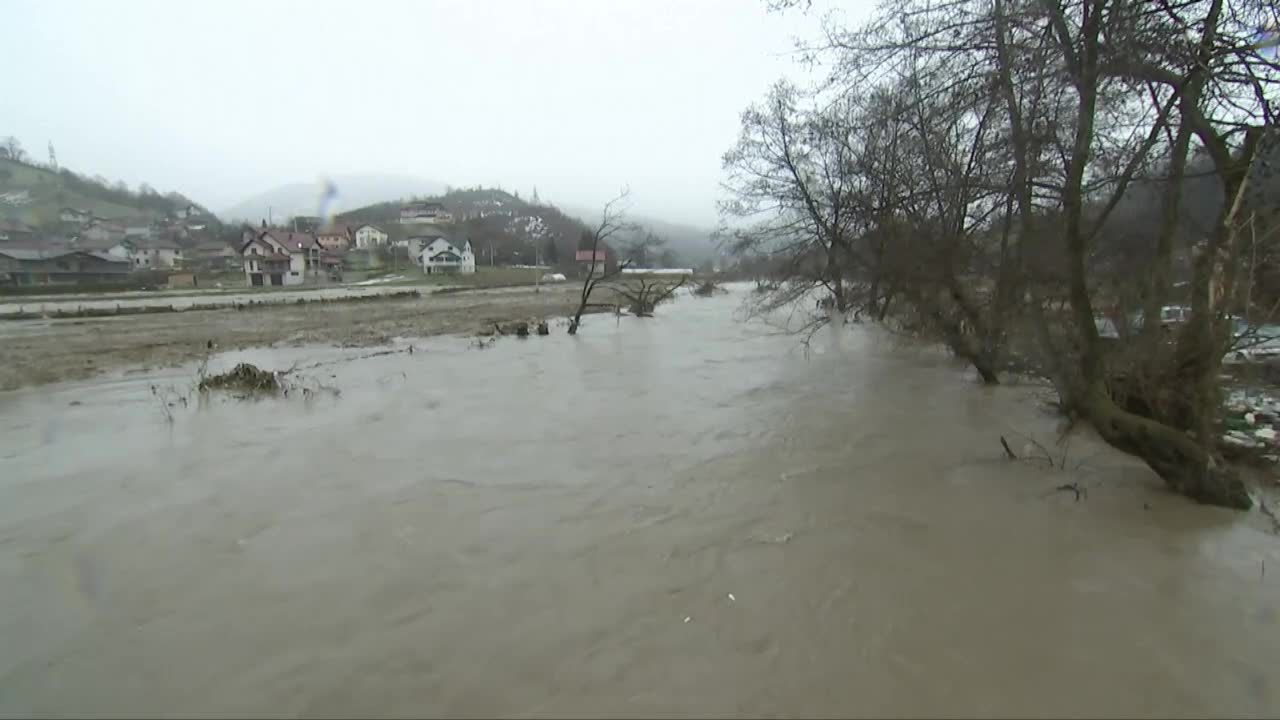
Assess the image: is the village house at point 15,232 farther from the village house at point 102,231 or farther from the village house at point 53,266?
the village house at point 53,266

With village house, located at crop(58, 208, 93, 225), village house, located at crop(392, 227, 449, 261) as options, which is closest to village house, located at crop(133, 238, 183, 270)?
village house, located at crop(58, 208, 93, 225)

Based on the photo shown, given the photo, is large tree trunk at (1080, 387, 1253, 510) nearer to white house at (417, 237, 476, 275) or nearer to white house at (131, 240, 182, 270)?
white house at (417, 237, 476, 275)

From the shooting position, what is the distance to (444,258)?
79.3 metres

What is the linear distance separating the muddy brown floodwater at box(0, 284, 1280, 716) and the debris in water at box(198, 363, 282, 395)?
2.32m

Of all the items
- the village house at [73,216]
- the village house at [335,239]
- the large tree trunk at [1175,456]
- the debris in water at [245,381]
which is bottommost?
the debris in water at [245,381]

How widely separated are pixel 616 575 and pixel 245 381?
1013cm

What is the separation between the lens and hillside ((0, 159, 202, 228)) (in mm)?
77700

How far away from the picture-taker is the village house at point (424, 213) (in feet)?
424

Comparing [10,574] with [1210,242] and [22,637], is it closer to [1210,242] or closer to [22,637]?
[22,637]

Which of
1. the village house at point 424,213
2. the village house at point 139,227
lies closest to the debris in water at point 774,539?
the village house at point 139,227

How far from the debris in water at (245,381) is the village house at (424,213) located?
123m

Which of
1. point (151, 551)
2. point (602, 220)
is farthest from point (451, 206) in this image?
point (151, 551)

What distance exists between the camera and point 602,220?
24.6 metres

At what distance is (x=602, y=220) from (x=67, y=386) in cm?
1715
